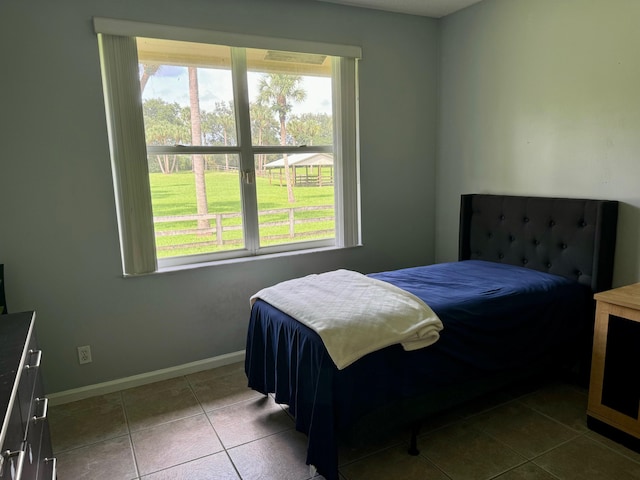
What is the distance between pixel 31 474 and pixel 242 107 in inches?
94.0

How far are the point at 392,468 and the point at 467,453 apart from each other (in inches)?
15.3

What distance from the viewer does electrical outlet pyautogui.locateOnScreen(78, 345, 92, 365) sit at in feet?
8.84

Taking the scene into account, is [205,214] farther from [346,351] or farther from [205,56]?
[346,351]

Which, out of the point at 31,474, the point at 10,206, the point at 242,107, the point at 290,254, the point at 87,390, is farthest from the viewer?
the point at 290,254

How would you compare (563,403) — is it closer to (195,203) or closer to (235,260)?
(235,260)

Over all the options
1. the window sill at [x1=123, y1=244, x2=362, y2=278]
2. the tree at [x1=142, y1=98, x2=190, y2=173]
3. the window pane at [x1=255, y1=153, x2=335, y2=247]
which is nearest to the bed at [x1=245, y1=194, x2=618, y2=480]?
the window sill at [x1=123, y1=244, x2=362, y2=278]

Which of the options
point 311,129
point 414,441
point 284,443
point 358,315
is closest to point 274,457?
point 284,443

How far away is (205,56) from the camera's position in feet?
9.40

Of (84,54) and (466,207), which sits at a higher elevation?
(84,54)

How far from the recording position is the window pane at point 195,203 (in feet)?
9.43

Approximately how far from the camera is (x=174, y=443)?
7.40ft

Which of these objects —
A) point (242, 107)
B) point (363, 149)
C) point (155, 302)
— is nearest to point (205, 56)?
point (242, 107)

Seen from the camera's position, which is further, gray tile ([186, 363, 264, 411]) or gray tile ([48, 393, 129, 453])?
gray tile ([186, 363, 264, 411])

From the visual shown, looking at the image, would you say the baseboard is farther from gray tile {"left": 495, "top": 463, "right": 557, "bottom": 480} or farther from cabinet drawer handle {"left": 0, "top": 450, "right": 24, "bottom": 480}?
gray tile {"left": 495, "top": 463, "right": 557, "bottom": 480}
